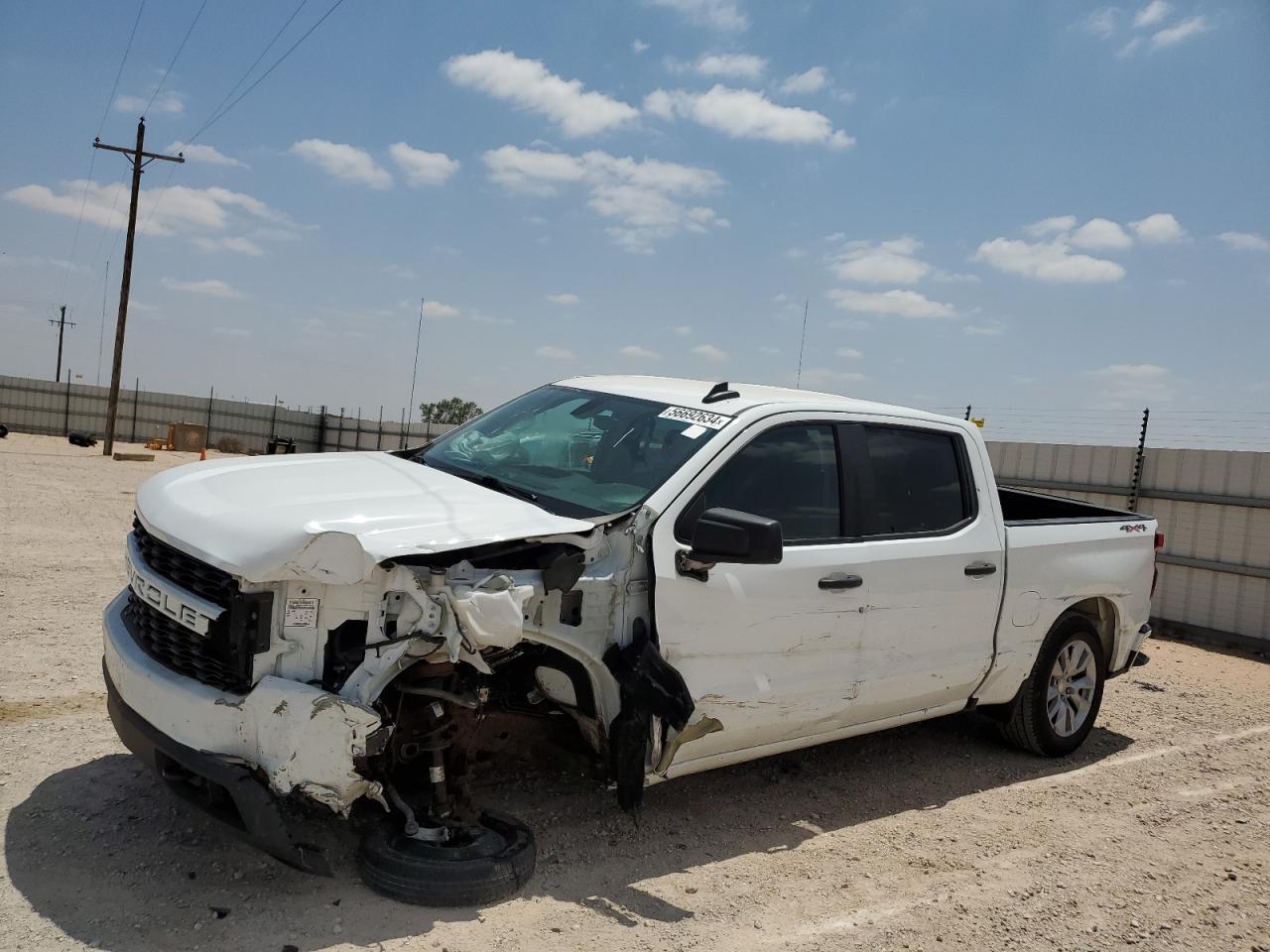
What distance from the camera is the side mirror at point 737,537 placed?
3.52 metres

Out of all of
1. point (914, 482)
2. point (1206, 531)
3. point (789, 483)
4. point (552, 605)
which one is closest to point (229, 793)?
point (552, 605)

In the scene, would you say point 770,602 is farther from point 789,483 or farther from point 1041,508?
point 1041,508

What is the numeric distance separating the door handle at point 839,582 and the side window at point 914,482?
11.5 inches

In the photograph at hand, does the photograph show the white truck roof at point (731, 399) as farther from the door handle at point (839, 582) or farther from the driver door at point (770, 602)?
the door handle at point (839, 582)

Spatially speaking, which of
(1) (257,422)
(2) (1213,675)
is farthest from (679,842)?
(1) (257,422)

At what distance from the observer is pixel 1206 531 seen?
10.4 meters

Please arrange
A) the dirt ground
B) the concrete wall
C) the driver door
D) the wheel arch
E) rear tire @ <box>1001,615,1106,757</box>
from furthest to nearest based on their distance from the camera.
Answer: the concrete wall
the wheel arch
rear tire @ <box>1001,615,1106,757</box>
the driver door
the dirt ground

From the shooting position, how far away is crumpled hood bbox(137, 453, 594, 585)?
3.07 m

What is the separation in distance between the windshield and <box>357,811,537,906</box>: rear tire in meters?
1.25

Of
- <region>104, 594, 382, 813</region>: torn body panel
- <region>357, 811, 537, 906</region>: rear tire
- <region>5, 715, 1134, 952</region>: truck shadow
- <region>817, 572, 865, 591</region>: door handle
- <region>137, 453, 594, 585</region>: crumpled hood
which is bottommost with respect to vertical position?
<region>5, 715, 1134, 952</region>: truck shadow

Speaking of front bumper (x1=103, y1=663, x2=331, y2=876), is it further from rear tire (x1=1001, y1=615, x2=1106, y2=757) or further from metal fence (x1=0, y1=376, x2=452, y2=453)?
metal fence (x1=0, y1=376, x2=452, y2=453)

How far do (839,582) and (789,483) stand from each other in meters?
0.47

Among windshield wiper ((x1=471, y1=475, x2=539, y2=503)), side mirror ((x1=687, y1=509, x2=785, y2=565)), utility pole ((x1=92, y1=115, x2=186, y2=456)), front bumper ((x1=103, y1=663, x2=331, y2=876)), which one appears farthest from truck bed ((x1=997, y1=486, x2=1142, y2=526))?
utility pole ((x1=92, y1=115, x2=186, y2=456))

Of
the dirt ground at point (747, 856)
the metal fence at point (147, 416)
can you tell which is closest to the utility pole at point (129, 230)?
the metal fence at point (147, 416)
